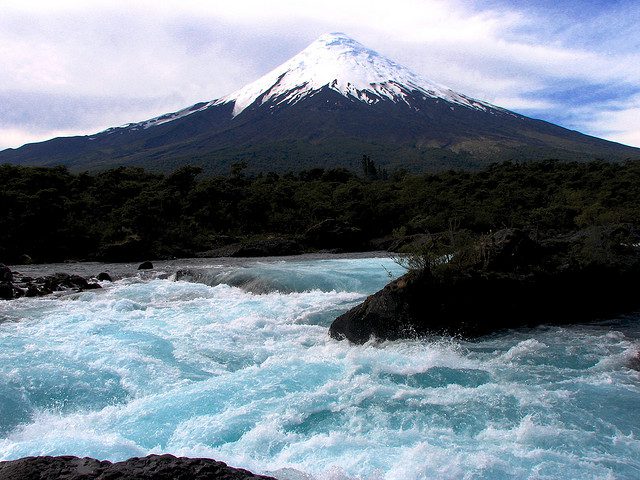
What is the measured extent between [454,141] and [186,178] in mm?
56197

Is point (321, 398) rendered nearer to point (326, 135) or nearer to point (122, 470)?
point (122, 470)

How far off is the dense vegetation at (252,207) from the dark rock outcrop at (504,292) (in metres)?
14.9

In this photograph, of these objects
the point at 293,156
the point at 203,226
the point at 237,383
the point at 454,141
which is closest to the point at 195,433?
the point at 237,383

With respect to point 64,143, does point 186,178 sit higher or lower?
lower

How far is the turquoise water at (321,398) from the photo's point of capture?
490 cm

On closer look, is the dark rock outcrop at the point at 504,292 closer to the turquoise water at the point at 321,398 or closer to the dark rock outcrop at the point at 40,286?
the turquoise water at the point at 321,398

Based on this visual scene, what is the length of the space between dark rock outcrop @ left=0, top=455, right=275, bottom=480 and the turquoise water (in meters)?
1.30

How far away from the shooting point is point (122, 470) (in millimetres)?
3004

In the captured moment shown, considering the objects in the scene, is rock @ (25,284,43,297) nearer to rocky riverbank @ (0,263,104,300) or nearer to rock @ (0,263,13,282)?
rocky riverbank @ (0,263,104,300)

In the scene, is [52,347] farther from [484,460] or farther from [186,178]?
[186,178]

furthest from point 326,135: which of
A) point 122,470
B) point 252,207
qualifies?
point 122,470

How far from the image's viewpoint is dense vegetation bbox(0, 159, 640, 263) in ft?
87.8

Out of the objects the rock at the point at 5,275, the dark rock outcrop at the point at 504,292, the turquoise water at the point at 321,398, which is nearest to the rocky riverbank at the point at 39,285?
the rock at the point at 5,275

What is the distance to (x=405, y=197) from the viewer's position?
3444cm
